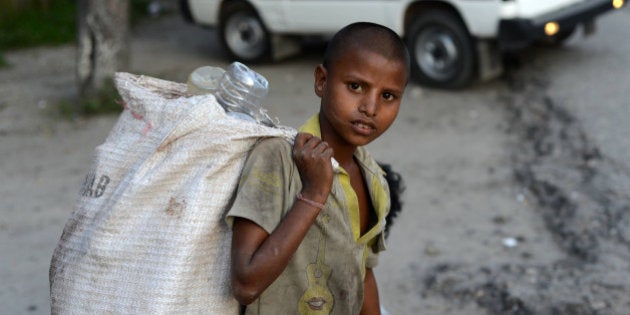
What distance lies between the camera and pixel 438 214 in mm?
5219

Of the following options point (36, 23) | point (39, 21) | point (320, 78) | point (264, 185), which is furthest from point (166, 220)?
point (39, 21)

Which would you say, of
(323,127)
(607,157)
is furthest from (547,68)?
(323,127)

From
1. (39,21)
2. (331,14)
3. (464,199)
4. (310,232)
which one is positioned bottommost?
(39,21)

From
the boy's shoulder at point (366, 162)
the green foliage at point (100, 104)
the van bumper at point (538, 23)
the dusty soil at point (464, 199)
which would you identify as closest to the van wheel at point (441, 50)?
the dusty soil at point (464, 199)

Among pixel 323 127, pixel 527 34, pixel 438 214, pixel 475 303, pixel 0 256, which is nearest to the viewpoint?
pixel 323 127

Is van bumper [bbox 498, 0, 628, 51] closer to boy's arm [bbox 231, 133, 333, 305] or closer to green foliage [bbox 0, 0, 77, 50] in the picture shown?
boy's arm [bbox 231, 133, 333, 305]

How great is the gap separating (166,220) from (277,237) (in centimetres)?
27

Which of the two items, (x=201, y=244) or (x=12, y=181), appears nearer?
(x=201, y=244)

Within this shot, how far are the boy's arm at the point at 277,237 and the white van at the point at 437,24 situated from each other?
5.47 m

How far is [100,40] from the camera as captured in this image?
23.8 ft

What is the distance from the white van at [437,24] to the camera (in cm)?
722

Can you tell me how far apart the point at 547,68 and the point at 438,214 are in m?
3.22

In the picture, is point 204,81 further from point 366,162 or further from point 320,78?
point 366,162

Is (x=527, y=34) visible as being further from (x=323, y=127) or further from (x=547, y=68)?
(x=323, y=127)
